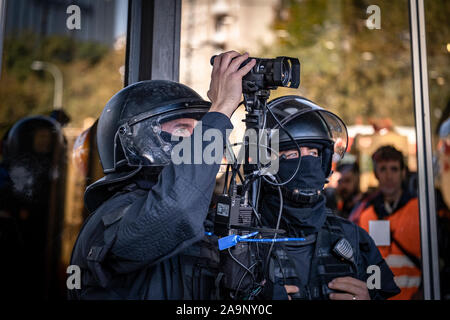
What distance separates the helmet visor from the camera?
1752 mm

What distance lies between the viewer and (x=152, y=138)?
1787 millimetres

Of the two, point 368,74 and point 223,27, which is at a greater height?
point 223,27

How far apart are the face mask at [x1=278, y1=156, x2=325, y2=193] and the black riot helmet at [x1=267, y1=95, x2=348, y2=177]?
3.5 inches

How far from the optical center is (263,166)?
1.61m

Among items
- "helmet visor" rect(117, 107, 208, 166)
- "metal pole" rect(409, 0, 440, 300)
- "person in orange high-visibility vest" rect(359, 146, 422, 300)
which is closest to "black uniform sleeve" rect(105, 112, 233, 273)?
"helmet visor" rect(117, 107, 208, 166)

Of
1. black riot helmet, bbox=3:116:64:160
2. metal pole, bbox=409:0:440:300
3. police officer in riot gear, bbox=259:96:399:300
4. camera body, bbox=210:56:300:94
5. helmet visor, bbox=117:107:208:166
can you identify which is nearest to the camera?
camera body, bbox=210:56:300:94

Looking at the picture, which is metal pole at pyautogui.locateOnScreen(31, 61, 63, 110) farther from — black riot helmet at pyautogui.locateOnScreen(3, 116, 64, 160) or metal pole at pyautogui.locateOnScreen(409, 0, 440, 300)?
metal pole at pyautogui.locateOnScreen(409, 0, 440, 300)

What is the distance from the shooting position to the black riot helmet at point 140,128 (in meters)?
1.76

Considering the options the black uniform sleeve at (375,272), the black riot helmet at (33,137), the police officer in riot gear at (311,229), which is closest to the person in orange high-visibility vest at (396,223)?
the black uniform sleeve at (375,272)
